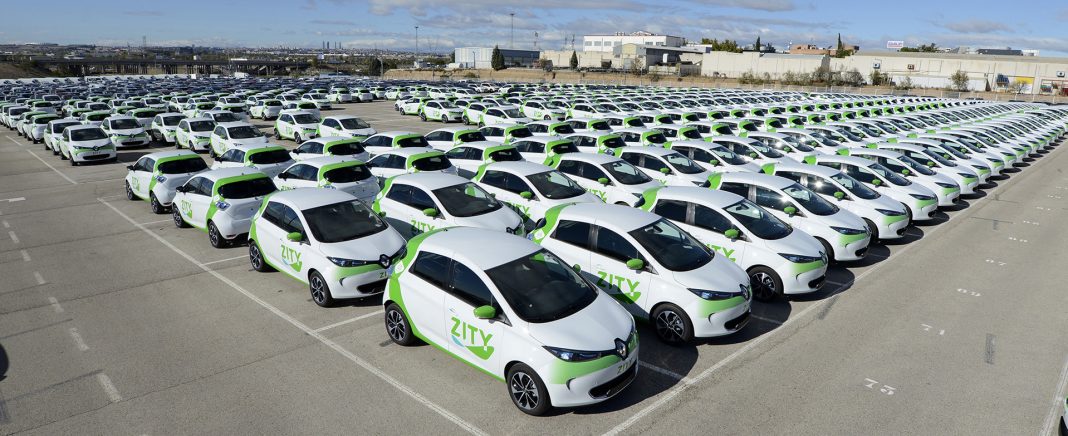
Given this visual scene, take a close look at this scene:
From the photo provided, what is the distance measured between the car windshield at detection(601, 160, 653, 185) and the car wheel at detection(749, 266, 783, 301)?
4.48 metres

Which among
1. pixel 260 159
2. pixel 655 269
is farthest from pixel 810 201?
pixel 260 159

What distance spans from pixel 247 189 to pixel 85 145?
13848mm

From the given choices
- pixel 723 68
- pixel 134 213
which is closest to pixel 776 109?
pixel 134 213

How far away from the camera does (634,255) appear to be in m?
8.11

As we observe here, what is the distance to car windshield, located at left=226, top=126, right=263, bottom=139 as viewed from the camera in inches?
804

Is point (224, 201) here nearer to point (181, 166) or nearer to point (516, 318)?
point (181, 166)

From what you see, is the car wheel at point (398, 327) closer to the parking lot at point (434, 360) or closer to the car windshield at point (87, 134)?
the parking lot at point (434, 360)

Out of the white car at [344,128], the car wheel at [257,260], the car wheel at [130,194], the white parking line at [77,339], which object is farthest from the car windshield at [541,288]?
the white car at [344,128]

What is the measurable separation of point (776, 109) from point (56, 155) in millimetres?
33785

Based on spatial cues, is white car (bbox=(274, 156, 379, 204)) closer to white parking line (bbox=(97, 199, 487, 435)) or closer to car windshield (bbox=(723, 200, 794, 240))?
white parking line (bbox=(97, 199, 487, 435))

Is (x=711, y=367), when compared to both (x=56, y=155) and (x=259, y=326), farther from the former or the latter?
(x=56, y=155)

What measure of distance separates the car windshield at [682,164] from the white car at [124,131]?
836 inches

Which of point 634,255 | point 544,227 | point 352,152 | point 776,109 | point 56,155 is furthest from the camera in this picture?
point 776,109

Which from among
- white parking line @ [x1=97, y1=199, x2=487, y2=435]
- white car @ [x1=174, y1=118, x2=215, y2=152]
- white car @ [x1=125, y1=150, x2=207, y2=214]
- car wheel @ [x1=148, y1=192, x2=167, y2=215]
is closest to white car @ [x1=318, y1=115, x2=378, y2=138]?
white car @ [x1=174, y1=118, x2=215, y2=152]
